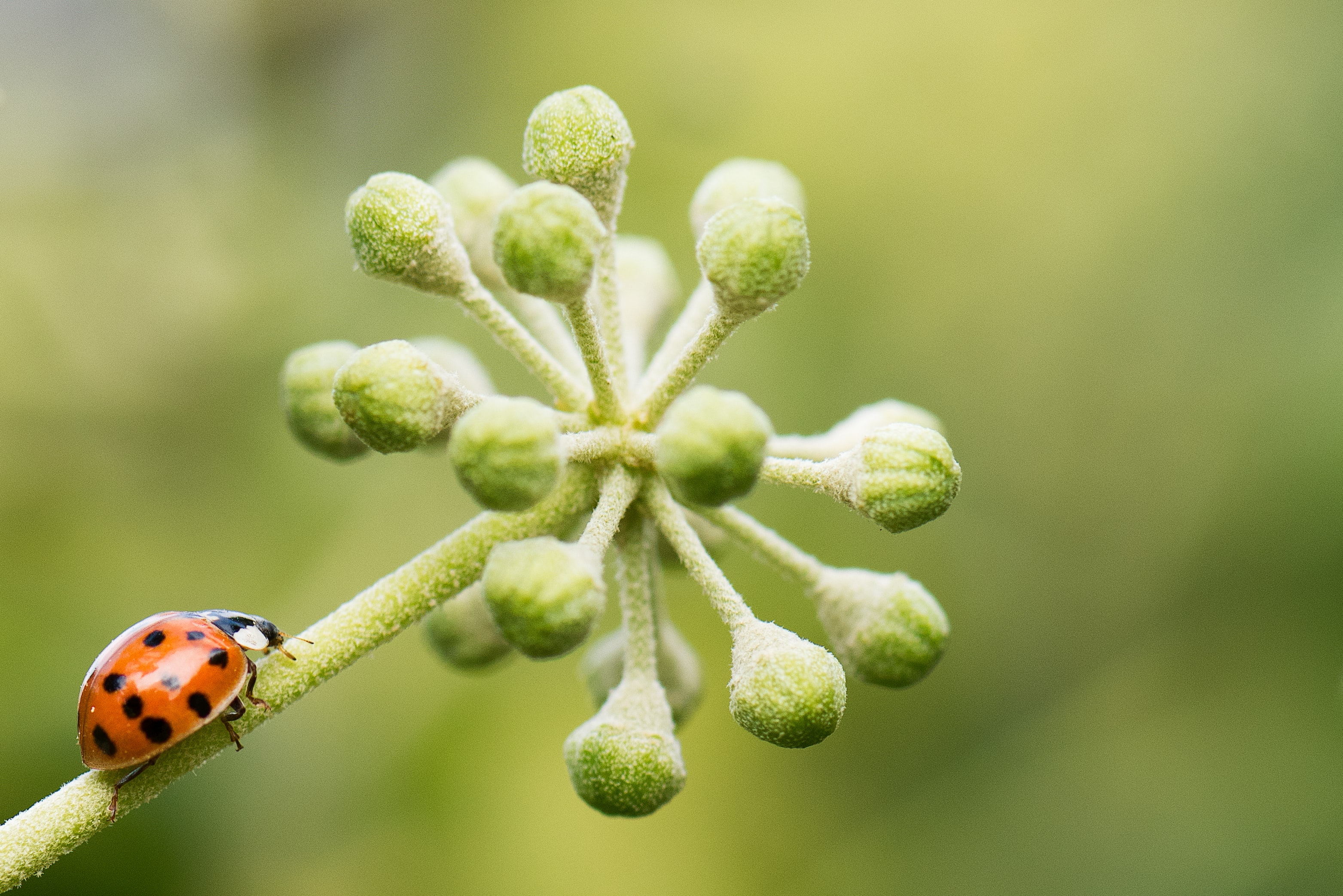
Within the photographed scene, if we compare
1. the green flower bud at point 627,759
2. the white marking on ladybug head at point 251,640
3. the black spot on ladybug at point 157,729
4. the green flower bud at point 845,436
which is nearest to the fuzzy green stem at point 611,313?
the green flower bud at point 845,436

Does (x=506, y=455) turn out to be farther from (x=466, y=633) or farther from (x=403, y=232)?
(x=466, y=633)

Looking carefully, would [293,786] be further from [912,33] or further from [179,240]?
[912,33]

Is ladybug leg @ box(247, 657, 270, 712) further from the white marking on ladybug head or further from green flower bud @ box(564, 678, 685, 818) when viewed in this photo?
green flower bud @ box(564, 678, 685, 818)

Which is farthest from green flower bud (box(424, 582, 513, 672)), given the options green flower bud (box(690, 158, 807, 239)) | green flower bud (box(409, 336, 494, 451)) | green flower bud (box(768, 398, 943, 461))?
green flower bud (box(690, 158, 807, 239))

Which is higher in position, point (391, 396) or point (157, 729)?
point (391, 396)

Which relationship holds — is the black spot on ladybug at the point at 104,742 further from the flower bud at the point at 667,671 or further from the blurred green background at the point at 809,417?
the blurred green background at the point at 809,417

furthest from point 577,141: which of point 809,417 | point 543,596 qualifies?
point 809,417

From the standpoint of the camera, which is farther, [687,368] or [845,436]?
[845,436]
